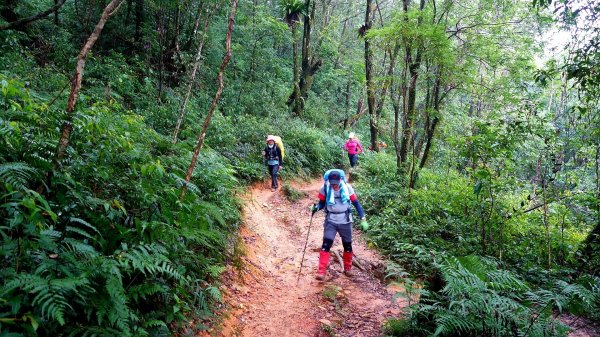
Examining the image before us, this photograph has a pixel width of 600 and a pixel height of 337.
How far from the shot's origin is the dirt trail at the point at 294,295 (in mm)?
5383

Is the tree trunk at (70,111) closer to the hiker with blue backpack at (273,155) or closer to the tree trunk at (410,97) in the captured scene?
the hiker with blue backpack at (273,155)

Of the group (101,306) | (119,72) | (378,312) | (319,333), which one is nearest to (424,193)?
(378,312)

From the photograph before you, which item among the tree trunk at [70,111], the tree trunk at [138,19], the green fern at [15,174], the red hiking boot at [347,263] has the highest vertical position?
the tree trunk at [138,19]

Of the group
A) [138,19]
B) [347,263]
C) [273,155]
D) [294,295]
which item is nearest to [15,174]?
[294,295]

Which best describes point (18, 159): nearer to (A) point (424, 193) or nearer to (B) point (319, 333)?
(B) point (319, 333)

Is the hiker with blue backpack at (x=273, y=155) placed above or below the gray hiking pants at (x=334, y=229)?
above

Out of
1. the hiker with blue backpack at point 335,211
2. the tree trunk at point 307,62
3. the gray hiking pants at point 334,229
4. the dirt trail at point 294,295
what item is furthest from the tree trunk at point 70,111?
the tree trunk at point 307,62

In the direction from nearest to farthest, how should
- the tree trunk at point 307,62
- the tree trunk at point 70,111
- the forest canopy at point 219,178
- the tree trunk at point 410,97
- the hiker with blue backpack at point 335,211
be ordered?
the forest canopy at point 219,178, the tree trunk at point 70,111, the hiker with blue backpack at point 335,211, the tree trunk at point 410,97, the tree trunk at point 307,62

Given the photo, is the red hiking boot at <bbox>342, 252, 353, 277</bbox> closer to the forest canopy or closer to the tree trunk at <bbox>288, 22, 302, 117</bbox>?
the forest canopy

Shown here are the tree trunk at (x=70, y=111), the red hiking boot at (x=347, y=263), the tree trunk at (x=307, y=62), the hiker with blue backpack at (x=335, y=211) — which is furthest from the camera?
the tree trunk at (x=307, y=62)

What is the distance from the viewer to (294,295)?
6469 mm

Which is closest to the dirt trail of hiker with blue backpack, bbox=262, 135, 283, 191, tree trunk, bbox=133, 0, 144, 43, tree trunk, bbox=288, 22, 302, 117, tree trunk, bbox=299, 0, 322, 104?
hiker with blue backpack, bbox=262, 135, 283, 191

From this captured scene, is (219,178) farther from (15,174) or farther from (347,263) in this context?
(15,174)

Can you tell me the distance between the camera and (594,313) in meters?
5.45
